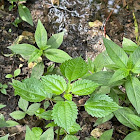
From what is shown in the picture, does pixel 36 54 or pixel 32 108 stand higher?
pixel 36 54

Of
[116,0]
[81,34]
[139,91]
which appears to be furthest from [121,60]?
[116,0]

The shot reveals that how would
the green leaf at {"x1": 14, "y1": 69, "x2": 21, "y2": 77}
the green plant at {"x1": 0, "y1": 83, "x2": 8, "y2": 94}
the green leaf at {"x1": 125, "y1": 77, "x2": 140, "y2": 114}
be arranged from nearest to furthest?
the green leaf at {"x1": 125, "y1": 77, "x2": 140, "y2": 114} → the green plant at {"x1": 0, "y1": 83, "x2": 8, "y2": 94} → the green leaf at {"x1": 14, "y1": 69, "x2": 21, "y2": 77}

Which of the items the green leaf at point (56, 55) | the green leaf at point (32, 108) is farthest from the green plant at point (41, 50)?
the green leaf at point (32, 108)

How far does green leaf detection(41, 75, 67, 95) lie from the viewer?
1274mm

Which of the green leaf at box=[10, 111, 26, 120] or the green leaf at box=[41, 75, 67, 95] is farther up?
the green leaf at box=[41, 75, 67, 95]

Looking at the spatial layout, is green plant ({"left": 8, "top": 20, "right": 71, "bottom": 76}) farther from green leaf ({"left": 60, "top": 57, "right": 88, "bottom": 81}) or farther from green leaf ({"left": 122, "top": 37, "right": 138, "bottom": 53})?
green leaf ({"left": 60, "top": 57, "right": 88, "bottom": 81})

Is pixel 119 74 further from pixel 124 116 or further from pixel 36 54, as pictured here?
pixel 36 54

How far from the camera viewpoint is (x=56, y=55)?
6.53 ft

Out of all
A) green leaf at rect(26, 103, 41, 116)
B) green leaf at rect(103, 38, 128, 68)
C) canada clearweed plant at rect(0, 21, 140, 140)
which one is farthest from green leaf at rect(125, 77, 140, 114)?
green leaf at rect(26, 103, 41, 116)

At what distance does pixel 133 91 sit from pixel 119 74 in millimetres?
164

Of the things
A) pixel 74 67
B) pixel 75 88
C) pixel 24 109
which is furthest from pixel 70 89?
pixel 24 109

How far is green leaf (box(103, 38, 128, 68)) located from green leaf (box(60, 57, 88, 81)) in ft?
1.20

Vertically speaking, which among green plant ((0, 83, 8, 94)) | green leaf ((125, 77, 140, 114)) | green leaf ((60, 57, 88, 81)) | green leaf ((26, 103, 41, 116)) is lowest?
green leaf ((26, 103, 41, 116))

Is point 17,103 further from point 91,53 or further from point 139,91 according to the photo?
point 139,91
